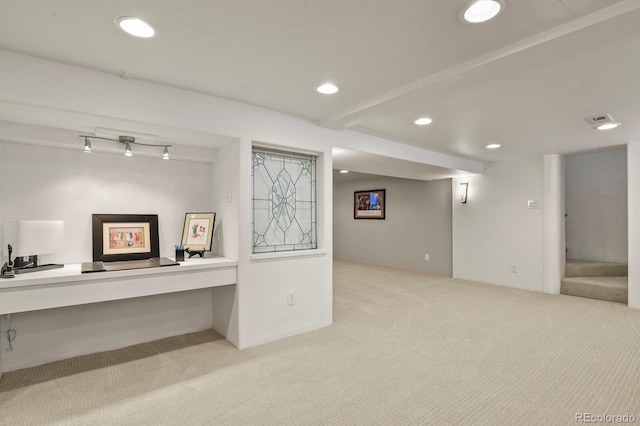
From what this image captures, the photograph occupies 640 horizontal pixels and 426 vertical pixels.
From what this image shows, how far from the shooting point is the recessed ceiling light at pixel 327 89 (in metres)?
2.47

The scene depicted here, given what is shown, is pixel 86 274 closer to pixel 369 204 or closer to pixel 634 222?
pixel 634 222

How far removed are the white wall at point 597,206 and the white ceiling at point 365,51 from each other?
11.1ft

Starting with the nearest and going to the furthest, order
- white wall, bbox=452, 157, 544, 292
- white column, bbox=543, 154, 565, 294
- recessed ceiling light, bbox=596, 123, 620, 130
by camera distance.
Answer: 1. recessed ceiling light, bbox=596, 123, 620, 130
2. white column, bbox=543, 154, 565, 294
3. white wall, bbox=452, 157, 544, 292

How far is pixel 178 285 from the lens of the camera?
2650 mm

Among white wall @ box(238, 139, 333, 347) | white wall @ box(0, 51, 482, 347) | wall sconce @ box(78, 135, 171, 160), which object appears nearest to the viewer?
white wall @ box(0, 51, 482, 347)

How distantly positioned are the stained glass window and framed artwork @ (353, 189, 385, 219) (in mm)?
4531

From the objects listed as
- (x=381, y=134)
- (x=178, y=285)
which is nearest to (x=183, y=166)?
(x=178, y=285)

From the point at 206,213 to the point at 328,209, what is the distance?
1262 millimetres

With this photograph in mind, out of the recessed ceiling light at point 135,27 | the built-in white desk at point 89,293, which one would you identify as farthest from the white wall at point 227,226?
the recessed ceiling light at point 135,27

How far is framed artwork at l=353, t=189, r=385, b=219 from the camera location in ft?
25.8

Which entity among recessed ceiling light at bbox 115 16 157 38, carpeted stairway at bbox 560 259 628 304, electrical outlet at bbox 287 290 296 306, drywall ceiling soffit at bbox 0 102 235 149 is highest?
recessed ceiling light at bbox 115 16 157 38

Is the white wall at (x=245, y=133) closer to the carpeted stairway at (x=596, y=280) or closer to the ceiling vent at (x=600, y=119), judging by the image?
the ceiling vent at (x=600, y=119)

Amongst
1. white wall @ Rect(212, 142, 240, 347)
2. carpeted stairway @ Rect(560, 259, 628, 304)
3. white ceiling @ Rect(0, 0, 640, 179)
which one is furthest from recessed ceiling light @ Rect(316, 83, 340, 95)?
carpeted stairway @ Rect(560, 259, 628, 304)

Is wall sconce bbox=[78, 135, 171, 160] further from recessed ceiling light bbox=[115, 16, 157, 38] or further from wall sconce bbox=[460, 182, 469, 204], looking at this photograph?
wall sconce bbox=[460, 182, 469, 204]
